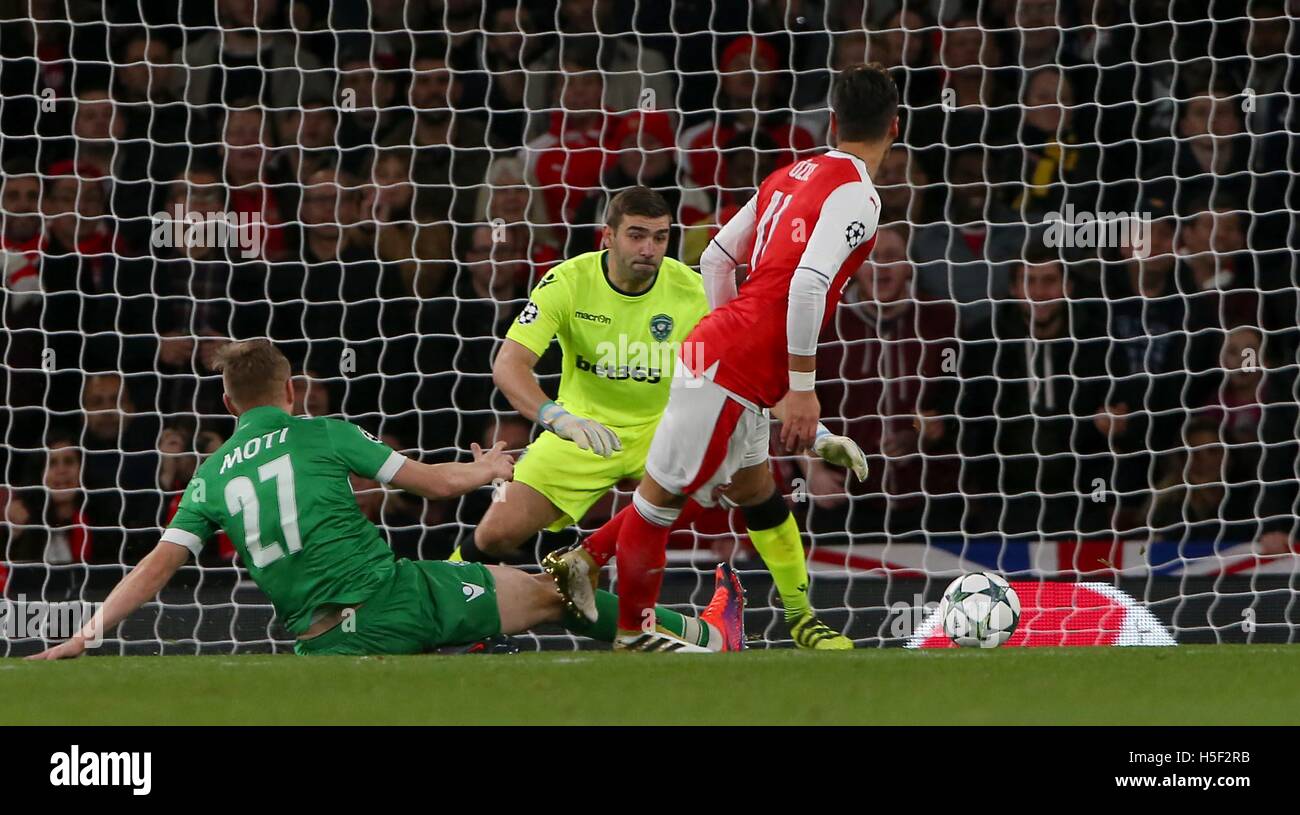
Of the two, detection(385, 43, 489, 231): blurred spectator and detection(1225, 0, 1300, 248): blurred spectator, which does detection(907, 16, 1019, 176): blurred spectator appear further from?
detection(385, 43, 489, 231): blurred spectator

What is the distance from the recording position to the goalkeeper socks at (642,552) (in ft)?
16.3

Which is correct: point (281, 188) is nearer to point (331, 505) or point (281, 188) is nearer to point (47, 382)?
point (47, 382)

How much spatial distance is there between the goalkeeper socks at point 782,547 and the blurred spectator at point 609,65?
287cm

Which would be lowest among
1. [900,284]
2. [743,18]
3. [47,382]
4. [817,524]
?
[817,524]

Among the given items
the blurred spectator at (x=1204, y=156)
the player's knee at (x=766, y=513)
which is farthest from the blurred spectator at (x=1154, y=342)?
the player's knee at (x=766, y=513)

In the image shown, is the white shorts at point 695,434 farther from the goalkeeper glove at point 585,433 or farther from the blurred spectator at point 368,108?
the blurred spectator at point 368,108

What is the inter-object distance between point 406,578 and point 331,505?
316 millimetres

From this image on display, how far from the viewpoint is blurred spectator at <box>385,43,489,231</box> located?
303 inches

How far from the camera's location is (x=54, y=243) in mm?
→ 7445

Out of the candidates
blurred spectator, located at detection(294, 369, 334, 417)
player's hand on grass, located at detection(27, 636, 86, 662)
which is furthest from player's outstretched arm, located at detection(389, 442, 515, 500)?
blurred spectator, located at detection(294, 369, 334, 417)

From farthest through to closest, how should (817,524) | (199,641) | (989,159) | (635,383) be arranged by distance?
(989,159) → (817,524) → (199,641) → (635,383)

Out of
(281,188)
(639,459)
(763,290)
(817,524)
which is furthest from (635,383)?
(281,188)

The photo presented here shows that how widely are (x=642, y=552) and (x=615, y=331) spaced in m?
1.09

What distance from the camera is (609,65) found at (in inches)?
321
